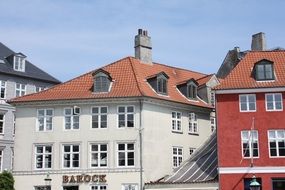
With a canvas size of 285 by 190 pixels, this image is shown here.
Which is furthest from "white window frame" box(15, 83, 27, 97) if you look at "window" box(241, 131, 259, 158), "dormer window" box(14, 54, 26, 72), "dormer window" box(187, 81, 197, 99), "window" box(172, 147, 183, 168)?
"window" box(241, 131, 259, 158)

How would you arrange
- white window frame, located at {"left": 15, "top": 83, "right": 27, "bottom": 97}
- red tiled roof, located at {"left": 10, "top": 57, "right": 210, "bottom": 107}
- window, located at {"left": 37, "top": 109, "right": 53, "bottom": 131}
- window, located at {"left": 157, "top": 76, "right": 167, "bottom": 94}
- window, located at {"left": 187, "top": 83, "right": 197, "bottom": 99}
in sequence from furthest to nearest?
white window frame, located at {"left": 15, "top": 83, "right": 27, "bottom": 97} → window, located at {"left": 187, "top": 83, "right": 197, "bottom": 99} → window, located at {"left": 157, "top": 76, "right": 167, "bottom": 94} → window, located at {"left": 37, "top": 109, "right": 53, "bottom": 131} → red tiled roof, located at {"left": 10, "top": 57, "right": 210, "bottom": 107}

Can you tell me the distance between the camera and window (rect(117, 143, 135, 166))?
142ft

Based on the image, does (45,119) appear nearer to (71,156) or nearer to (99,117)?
(71,156)

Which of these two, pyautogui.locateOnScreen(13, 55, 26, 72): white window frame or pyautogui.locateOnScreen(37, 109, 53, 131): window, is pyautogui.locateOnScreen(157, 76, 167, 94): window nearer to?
pyautogui.locateOnScreen(37, 109, 53, 131): window

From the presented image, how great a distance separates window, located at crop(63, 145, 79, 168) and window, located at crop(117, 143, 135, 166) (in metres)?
3.40

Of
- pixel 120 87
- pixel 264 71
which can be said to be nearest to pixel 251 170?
pixel 264 71

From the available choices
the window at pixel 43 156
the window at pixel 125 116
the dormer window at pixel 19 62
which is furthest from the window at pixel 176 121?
the dormer window at pixel 19 62

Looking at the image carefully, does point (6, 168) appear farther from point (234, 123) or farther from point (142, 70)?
point (234, 123)

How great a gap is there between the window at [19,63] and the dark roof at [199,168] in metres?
21.3

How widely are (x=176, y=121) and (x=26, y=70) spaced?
64.7 ft

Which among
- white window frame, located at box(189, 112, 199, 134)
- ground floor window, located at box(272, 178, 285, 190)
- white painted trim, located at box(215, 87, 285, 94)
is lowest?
ground floor window, located at box(272, 178, 285, 190)

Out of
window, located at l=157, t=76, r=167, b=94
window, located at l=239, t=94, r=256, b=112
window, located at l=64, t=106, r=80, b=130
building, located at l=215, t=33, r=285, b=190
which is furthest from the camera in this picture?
window, located at l=157, t=76, r=167, b=94

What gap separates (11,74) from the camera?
55.9m

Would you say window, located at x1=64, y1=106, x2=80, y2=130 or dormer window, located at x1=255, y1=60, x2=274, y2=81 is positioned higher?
dormer window, located at x1=255, y1=60, x2=274, y2=81
